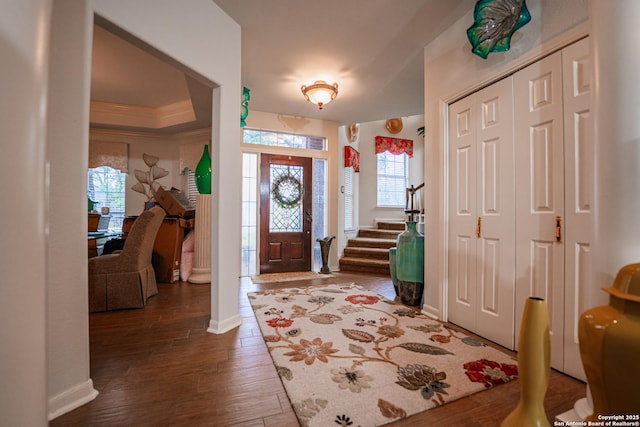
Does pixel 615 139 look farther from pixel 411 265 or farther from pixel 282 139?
pixel 282 139

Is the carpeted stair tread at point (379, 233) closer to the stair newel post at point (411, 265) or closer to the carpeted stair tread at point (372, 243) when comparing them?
the carpeted stair tread at point (372, 243)

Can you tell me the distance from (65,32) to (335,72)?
8.60ft

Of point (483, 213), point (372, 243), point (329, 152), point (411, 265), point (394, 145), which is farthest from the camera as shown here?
point (394, 145)

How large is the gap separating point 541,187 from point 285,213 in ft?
12.1

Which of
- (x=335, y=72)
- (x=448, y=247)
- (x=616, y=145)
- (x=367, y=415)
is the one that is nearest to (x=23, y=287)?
(x=367, y=415)

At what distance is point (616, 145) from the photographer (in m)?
1.06

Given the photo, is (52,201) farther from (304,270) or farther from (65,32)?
(304,270)

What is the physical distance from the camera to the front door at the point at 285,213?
4645mm

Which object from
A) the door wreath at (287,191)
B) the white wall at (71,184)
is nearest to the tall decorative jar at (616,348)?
the white wall at (71,184)

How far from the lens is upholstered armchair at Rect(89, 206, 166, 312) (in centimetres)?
267

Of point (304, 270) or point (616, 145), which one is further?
point (304, 270)

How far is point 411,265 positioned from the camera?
9.52 ft

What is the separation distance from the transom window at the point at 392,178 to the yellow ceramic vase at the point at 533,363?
6.26m

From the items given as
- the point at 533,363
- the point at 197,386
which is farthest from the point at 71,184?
the point at 533,363
